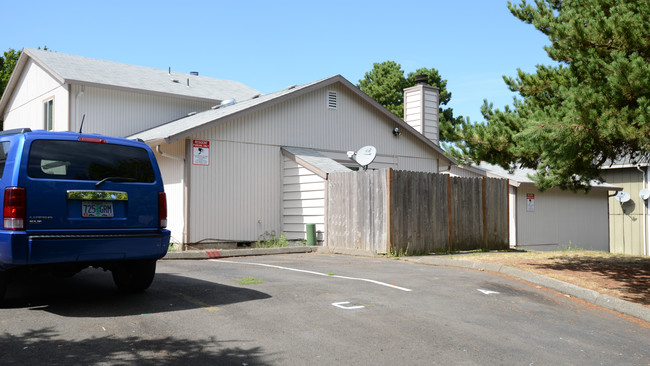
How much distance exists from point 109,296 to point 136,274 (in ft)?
1.46

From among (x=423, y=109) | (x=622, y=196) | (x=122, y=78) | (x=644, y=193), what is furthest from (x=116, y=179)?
(x=622, y=196)

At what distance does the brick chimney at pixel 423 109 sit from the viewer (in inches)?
996

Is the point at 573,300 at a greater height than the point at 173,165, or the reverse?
the point at 173,165

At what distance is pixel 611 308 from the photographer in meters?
8.12

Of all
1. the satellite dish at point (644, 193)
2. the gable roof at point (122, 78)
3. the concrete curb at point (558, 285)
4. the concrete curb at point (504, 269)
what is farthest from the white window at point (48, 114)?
the satellite dish at point (644, 193)

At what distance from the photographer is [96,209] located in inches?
267

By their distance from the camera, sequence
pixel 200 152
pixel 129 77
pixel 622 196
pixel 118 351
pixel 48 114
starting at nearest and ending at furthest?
pixel 118 351, pixel 200 152, pixel 48 114, pixel 129 77, pixel 622 196

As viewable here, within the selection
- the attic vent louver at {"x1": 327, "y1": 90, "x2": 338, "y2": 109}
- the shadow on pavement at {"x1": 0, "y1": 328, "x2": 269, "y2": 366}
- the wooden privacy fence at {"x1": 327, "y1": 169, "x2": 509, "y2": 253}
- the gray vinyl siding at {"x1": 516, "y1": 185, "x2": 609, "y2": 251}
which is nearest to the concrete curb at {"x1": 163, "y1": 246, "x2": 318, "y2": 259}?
the wooden privacy fence at {"x1": 327, "y1": 169, "x2": 509, "y2": 253}

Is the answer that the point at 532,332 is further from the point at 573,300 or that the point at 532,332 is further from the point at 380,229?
the point at 380,229

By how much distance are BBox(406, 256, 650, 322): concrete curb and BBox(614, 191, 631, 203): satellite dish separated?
16.0 meters

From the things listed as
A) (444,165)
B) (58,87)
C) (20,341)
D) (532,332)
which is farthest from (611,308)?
(58,87)

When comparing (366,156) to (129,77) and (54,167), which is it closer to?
(54,167)

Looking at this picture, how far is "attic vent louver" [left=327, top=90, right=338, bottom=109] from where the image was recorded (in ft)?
64.7

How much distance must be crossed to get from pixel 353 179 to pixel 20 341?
10.2m
